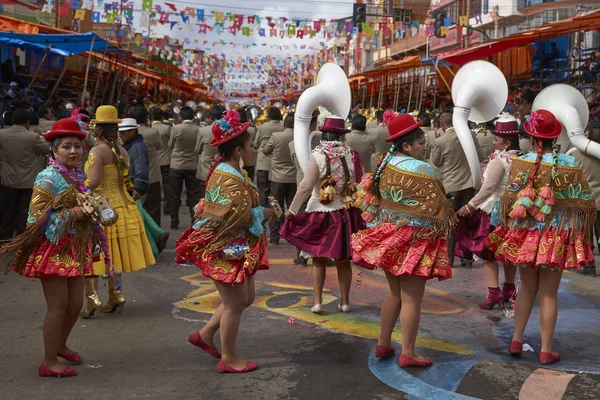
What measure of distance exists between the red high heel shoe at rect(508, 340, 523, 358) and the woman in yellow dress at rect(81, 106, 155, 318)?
319 cm

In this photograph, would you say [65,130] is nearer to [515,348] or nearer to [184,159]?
[515,348]

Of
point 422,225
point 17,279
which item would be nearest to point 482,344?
point 422,225

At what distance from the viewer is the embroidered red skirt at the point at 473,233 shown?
7.19 metres

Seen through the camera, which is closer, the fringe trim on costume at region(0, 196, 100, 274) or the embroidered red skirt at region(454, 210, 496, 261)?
the fringe trim on costume at region(0, 196, 100, 274)

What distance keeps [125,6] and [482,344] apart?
21.1 m

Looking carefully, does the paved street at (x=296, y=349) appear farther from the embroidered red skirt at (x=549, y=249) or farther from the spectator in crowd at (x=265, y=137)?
the spectator in crowd at (x=265, y=137)

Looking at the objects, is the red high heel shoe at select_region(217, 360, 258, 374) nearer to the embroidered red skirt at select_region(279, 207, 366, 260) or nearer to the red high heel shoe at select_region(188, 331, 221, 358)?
the red high heel shoe at select_region(188, 331, 221, 358)

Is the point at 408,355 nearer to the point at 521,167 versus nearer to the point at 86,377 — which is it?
the point at 521,167

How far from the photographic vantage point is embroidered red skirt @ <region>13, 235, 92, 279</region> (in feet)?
16.1

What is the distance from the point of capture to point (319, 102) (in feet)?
25.8

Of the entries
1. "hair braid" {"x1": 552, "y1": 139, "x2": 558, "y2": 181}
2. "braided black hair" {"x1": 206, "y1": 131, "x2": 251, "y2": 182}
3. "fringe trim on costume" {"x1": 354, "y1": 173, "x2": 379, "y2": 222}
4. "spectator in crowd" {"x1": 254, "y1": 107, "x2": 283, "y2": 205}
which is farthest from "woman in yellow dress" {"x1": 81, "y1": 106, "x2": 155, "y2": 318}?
"spectator in crowd" {"x1": 254, "y1": 107, "x2": 283, "y2": 205}

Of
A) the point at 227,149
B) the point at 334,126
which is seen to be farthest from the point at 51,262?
the point at 334,126

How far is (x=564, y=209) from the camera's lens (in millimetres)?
5352

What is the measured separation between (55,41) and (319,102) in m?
9.66
